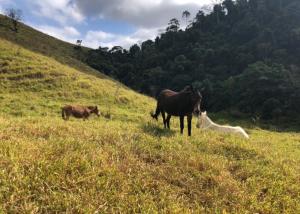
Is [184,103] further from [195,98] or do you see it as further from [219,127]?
[219,127]

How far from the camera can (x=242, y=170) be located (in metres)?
9.99

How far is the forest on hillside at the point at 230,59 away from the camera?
7319 cm

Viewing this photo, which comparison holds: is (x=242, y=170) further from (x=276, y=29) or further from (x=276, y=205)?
(x=276, y=29)

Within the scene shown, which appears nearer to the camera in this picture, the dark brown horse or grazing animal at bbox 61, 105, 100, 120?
the dark brown horse

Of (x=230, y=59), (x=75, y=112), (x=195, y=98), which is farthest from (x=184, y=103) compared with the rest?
(x=230, y=59)

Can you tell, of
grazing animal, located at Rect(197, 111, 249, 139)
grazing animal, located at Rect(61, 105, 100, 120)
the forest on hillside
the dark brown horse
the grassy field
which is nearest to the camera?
the grassy field

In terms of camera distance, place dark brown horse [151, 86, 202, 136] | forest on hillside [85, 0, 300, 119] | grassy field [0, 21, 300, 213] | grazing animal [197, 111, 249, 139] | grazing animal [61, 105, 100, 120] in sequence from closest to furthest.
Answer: grassy field [0, 21, 300, 213], dark brown horse [151, 86, 202, 136], grazing animal [197, 111, 249, 139], grazing animal [61, 105, 100, 120], forest on hillside [85, 0, 300, 119]

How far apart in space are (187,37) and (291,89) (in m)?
53.2

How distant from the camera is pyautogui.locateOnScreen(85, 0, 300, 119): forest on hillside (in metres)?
73.2

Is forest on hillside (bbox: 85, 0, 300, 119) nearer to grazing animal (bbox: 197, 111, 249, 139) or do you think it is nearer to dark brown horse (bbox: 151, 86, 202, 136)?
grazing animal (bbox: 197, 111, 249, 139)

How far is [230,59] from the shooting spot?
9956 centimetres

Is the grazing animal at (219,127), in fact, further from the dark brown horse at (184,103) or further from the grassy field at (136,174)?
the grassy field at (136,174)

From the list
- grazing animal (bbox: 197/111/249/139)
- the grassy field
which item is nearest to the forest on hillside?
grazing animal (bbox: 197/111/249/139)

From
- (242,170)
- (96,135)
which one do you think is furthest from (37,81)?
(242,170)
